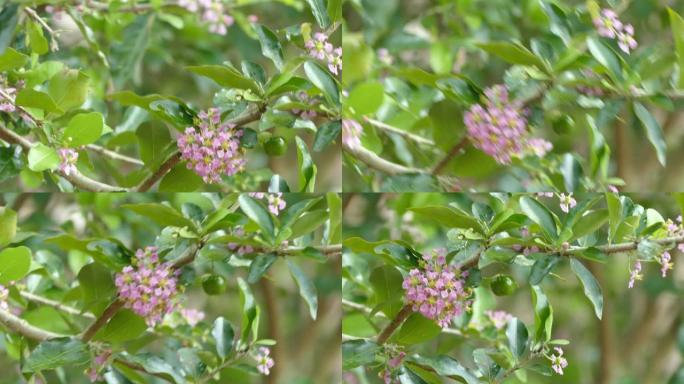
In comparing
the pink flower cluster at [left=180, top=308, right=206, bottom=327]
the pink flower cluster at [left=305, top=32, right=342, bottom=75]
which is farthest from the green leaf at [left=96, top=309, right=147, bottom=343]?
the pink flower cluster at [left=305, top=32, right=342, bottom=75]

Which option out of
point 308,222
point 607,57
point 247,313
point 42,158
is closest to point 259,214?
point 308,222

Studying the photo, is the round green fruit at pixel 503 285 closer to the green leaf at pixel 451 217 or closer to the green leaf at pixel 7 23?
the green leaf at pixel 451 217

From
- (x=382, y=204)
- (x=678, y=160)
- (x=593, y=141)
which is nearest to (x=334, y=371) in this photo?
(x=382, y=204)

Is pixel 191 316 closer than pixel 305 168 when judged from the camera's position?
No

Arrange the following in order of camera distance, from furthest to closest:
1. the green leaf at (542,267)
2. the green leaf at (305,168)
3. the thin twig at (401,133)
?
the thin twig at (401,133)
the green leaf at (305,168)
the green leaf at (542,267)

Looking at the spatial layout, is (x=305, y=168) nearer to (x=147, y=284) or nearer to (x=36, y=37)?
(x=147, y=284)

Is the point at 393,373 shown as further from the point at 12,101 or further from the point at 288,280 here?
the point at 288,280

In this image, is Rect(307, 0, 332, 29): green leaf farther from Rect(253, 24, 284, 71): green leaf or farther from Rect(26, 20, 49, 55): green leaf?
Rect(26, 20, 49, 55): green leaf

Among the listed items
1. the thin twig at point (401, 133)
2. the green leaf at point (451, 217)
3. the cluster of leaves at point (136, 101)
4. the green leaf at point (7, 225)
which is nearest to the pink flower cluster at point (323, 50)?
the cluster of leaves at point (136, 101)
